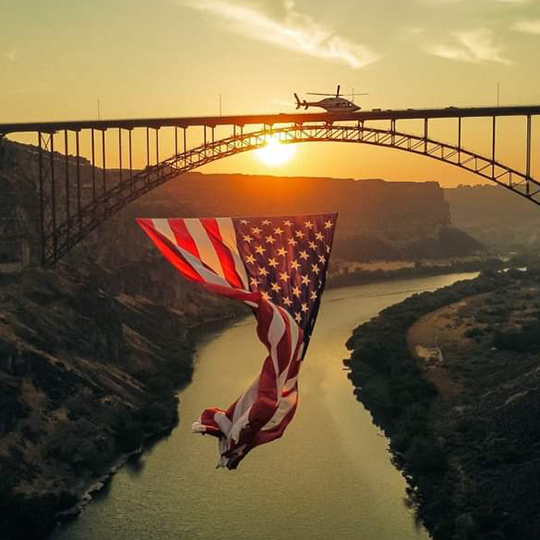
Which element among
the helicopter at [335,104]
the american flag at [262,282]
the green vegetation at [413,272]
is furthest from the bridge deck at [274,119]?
the green vegetation at [413,272]

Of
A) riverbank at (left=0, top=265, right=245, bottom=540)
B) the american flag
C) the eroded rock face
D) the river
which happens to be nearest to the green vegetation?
riverbank at (left=0, top=265, right=245, bottom=540)

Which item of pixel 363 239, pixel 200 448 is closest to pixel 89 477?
pixel 200 448

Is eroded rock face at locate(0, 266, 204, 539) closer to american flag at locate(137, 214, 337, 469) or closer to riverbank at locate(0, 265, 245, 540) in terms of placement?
riverbank at locate(0, 265, 245, 540)

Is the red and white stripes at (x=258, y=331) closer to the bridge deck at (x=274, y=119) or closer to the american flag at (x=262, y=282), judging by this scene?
the american flag at (x=262, y=282)

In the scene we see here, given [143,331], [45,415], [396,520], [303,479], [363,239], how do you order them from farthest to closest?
[363,239]
[143,331]
[45,415]
[303,479]
[396,520]

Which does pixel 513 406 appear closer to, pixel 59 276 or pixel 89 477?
pixel 89 477
